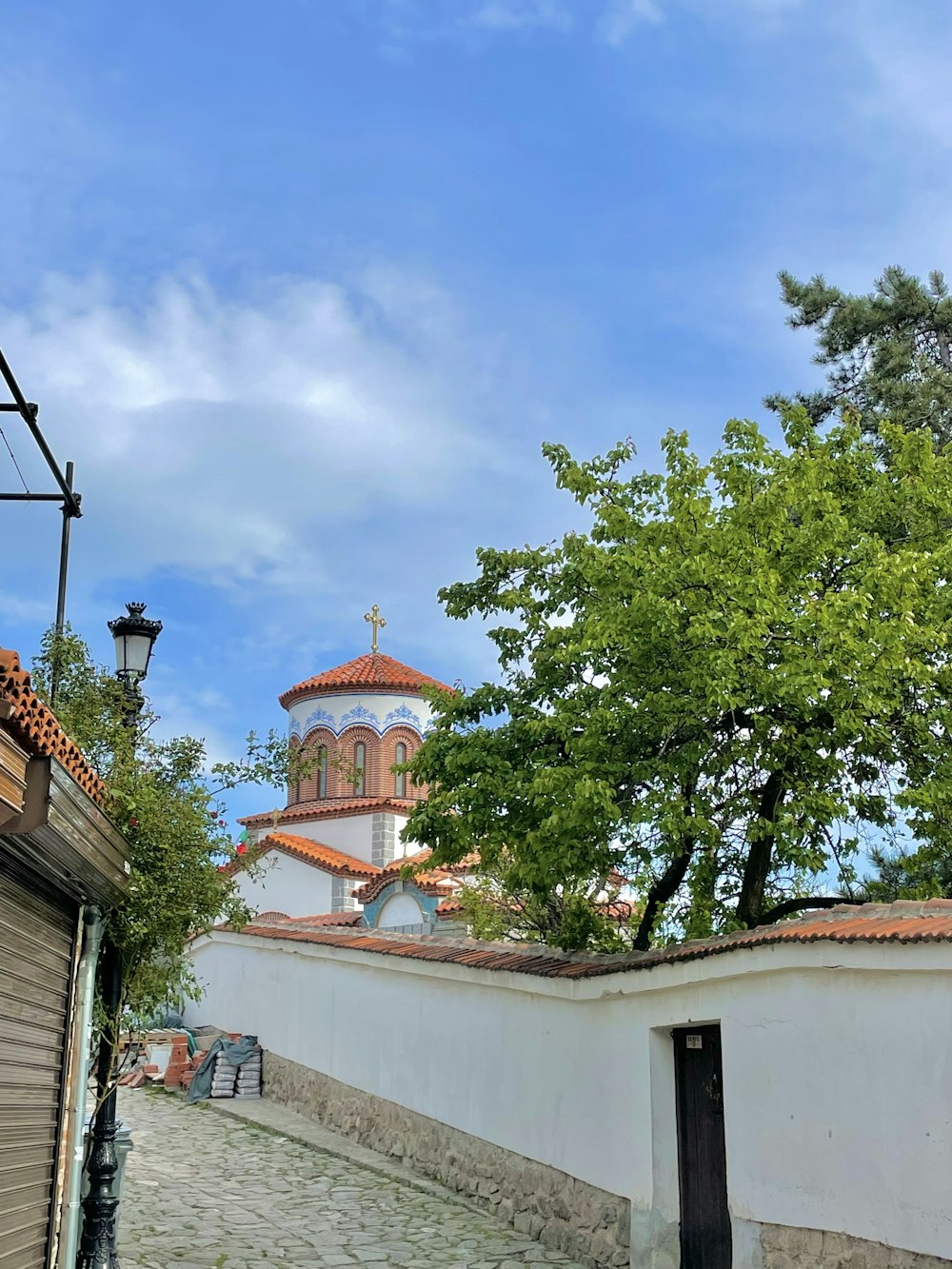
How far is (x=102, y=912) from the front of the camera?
8414 millimetres

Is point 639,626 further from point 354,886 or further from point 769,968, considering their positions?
point 354,886

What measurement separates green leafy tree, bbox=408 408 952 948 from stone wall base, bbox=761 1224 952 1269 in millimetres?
3873

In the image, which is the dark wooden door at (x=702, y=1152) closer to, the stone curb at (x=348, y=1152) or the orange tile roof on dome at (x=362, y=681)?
the stone curb at (x=348, y=1152)

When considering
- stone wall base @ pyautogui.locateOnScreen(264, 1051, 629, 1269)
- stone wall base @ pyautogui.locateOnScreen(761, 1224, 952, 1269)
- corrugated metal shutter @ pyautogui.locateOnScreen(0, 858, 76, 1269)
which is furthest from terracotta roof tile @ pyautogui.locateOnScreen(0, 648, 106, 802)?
stone wall base @ pyautogui.locateOnScreen(264, 1051, 629, 1269)

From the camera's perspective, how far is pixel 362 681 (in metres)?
33.9

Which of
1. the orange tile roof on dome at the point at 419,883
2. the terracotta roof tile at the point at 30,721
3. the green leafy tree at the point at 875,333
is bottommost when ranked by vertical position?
the terracotta roof tile at the point at 30,721

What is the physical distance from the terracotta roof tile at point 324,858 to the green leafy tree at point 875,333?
1672 centimetres

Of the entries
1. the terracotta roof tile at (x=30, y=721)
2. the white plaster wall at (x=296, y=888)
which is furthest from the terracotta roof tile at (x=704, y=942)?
the white plaster wall at (x=296, y=888)

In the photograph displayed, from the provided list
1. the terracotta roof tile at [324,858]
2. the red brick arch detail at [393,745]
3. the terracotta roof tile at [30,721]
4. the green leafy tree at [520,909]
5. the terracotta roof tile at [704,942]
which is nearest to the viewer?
the terracotta roof tile at [30,721]

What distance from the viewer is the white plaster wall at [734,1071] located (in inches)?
281

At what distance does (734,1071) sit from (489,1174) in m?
4.39

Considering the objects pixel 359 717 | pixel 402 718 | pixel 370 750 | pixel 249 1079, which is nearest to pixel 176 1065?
pixel 249 1079

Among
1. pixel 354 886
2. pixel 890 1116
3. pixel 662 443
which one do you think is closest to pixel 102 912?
pixel 890 1116

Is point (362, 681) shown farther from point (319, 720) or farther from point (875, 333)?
point (875, 333)
